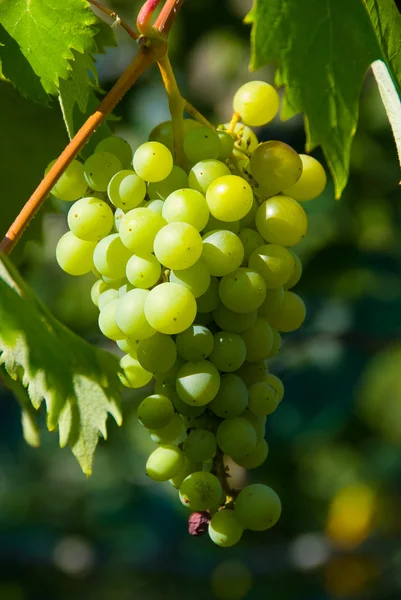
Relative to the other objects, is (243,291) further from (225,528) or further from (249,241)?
(225,528)

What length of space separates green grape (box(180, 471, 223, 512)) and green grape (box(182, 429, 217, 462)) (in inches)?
0.6

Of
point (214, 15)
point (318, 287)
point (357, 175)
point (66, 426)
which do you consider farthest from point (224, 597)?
point (66, 426)

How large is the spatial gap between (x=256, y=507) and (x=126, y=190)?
0.30 metres

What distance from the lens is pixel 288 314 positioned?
2.62 feet

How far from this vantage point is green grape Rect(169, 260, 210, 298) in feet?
2.33

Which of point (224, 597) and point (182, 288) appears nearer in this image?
point (182, 288)

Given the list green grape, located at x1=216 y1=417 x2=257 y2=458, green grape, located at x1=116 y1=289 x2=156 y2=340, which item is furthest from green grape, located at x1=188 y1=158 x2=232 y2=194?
green grape, located at x1=216 y1=417 x2=257 y2=458

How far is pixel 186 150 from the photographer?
75cm

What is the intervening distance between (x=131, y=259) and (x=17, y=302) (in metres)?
0.12

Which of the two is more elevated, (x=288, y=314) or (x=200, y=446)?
(x=288, y=314)

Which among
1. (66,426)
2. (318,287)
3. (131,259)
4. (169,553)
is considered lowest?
(169,553)

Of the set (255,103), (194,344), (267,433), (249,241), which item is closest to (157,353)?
A: (194,344)

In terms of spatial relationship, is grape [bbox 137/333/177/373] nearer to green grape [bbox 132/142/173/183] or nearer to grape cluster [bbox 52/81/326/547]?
grape cluster [bbox 52/81/326/547]

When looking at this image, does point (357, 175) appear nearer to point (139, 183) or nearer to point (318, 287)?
point (318, 287)
